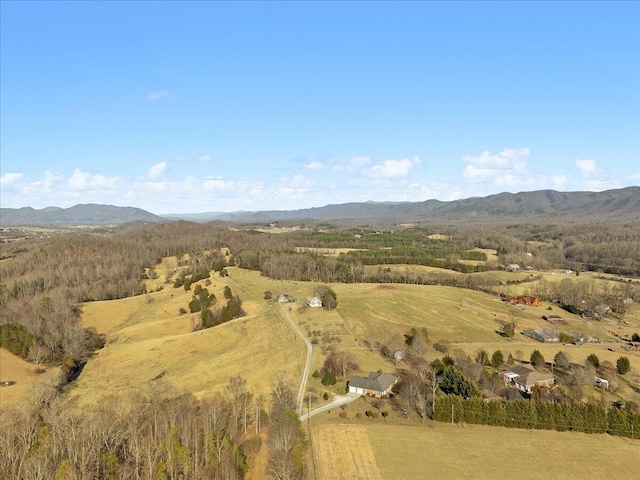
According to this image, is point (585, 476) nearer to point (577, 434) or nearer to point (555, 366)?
point (577, 434)

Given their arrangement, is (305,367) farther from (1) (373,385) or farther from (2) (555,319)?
(2) (555,319)

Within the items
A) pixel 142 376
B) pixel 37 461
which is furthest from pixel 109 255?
pixel 37 461

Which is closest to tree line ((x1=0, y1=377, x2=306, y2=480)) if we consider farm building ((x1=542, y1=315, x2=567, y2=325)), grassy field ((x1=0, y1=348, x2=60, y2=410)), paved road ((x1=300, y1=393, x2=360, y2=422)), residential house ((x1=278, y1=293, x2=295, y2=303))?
paved road ((x1=300, y1=393, x2=360, y2=422))

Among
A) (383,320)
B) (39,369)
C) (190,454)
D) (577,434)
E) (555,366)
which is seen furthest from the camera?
(383,320)

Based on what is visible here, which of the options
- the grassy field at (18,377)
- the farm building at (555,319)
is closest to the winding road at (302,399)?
the grassy field at (18,377)

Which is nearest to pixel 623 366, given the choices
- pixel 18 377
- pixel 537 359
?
pixel 537 359

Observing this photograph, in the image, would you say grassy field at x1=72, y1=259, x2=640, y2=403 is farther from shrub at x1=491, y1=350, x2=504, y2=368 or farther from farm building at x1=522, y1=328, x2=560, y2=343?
shrub at x1=491, y1=350, x2=504, y2=368
